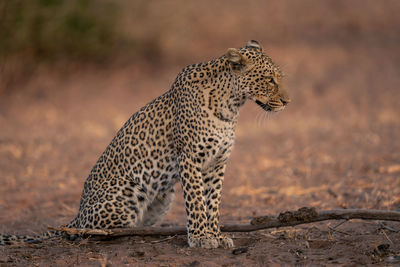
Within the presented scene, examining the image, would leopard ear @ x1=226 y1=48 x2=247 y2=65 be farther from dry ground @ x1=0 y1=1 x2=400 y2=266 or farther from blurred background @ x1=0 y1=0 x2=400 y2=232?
blurred background @ x1=0 y1=0 x2=400 y2=232

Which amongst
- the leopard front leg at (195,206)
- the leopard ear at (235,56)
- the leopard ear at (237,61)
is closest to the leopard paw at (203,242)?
the leopard front leg at (195,206)

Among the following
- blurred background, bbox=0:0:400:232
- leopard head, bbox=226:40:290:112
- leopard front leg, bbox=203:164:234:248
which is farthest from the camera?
blurred background, bbox=0:0:400:232

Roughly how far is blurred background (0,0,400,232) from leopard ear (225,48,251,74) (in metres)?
1.70

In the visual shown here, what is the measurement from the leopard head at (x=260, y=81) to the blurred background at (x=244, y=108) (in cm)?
160

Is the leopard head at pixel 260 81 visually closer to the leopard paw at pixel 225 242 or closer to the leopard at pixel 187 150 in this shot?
the leopard at pixel 187 150

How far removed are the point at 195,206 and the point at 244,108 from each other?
40.6ft

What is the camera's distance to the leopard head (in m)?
5.92

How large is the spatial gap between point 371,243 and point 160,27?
17.9 meters

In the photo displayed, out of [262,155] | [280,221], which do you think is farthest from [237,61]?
[262,155]

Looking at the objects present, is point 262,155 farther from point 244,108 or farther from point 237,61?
point 237,61

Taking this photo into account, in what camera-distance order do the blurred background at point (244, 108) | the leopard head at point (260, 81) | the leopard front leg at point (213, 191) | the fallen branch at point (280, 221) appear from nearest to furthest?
the fallen branch at point (280, 221), the leopard head at point (260, 81), the leopard front leg at point (213, 191), the blurred background at point (244, 108)

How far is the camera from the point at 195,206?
19.6ft

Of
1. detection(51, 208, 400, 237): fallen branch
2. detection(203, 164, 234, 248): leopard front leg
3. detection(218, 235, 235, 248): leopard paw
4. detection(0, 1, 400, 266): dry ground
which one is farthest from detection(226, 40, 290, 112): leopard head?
detection(218, 235, 235, 248): leopard paw

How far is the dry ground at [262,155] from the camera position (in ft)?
19.0
